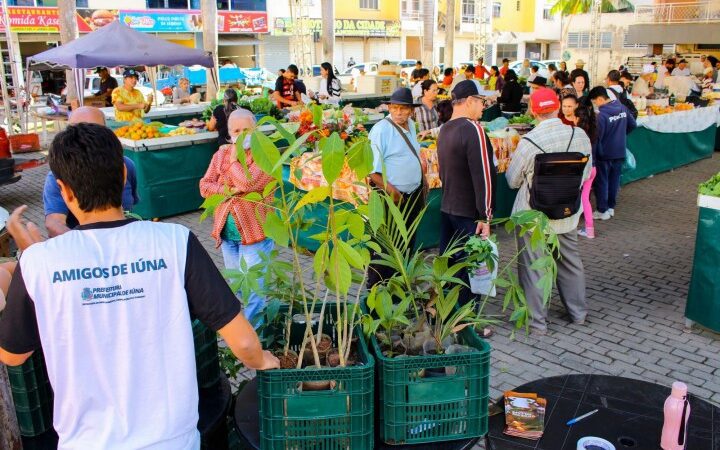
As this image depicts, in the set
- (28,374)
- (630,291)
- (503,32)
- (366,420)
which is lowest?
(630,291)

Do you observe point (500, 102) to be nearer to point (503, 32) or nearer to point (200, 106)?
point (200, 106)

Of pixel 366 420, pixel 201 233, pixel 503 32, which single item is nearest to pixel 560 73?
pixel 201 233

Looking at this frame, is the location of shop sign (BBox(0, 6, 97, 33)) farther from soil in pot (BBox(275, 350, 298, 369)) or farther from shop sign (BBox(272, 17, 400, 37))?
soil in pot (BBox(275, 350, 298, 369))

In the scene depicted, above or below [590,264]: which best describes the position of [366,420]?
above

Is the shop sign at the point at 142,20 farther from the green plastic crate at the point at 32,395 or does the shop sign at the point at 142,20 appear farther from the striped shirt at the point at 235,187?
the green plastic crate at the point at 32,395

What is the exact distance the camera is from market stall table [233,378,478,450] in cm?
237

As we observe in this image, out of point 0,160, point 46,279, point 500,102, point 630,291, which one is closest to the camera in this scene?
point 46,279

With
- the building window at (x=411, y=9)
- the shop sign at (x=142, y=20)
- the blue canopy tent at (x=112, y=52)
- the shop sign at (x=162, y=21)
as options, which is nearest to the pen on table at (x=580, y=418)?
the blue canopy tent at (x=112, y=52)

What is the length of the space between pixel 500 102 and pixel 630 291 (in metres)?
9.67

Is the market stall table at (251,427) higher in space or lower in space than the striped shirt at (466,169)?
lower

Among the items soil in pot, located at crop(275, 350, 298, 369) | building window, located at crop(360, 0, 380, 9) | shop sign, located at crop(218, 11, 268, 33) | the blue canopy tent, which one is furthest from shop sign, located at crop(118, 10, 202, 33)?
soil in pot, located at crop(275, 350, 298, 369)

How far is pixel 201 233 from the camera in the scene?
8.11m

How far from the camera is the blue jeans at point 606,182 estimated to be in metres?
8.27

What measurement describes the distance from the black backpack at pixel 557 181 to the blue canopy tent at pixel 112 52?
27.5ft
